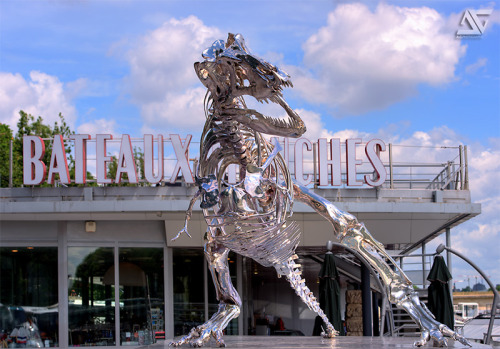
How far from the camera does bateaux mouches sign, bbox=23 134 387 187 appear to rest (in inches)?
755

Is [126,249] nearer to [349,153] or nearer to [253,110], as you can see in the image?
[349,153]

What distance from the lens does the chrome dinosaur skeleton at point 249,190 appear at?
864cm

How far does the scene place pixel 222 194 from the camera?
887 centimetres

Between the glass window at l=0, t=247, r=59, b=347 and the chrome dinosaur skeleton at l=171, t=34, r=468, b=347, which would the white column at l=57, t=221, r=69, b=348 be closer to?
the glass window at l=0, t=247, r=59, b=347

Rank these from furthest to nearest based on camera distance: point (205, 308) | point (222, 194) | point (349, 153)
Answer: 1. point (205, 308)
2. point (349, 153)
3. point (222, 194)

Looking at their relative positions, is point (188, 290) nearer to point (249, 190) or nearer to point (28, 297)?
point (28, 297)

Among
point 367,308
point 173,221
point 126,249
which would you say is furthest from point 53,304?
point 367,308

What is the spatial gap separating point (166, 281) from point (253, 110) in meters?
12.6

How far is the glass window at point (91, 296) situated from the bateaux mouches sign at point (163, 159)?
7.87 feet

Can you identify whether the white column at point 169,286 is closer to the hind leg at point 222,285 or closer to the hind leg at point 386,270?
the hind leg at point 222,285

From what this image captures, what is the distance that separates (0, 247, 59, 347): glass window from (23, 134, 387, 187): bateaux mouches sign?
2.49 metres

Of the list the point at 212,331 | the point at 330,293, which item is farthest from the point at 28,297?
the point at 212,331

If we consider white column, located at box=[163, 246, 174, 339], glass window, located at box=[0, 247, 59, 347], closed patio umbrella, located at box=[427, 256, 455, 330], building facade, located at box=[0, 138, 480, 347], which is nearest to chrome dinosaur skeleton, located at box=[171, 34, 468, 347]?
closed patio umbrella, located at box=[427, 256, 455, 330]

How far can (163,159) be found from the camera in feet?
63.6
